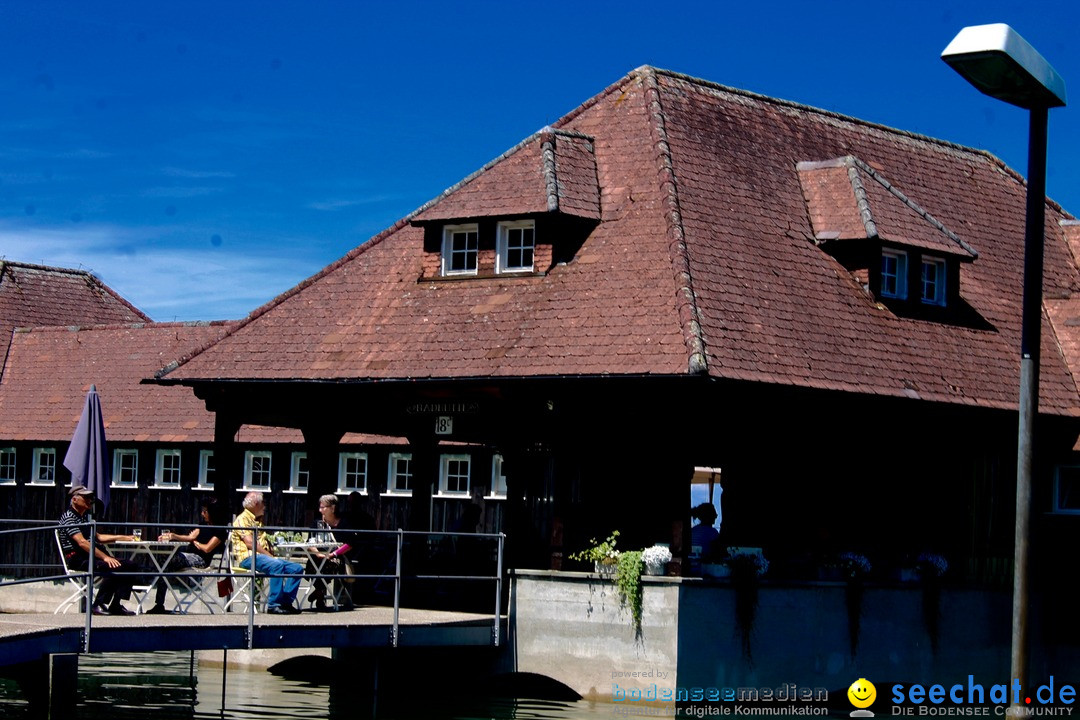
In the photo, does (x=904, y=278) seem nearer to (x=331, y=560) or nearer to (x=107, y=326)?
(x=331, y=560)

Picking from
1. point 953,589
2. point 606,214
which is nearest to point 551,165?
point 606,214

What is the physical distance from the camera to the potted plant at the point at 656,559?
19.9m

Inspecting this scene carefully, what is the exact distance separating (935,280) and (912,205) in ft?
3.72

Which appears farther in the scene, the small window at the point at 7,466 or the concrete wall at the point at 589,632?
the small window at the point at 7,466

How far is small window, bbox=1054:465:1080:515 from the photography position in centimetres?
2505

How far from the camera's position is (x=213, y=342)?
24.2 metres

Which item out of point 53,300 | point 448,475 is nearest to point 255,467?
point 448,475

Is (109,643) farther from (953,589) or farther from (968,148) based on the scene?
(968,148)

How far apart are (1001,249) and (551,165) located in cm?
818

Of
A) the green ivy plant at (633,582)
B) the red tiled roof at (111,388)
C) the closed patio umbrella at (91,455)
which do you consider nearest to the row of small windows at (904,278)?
the green ivy plant at (633,582)

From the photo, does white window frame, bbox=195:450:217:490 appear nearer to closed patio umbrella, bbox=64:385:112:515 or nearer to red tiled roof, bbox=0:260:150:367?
red tiled roof, bbox=0:260:150:367

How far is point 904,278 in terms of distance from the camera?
80.2ft

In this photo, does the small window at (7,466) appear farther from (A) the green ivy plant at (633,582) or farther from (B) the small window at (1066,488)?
(B) the small window at (1066,488)

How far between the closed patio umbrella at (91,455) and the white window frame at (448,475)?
36.7ft
